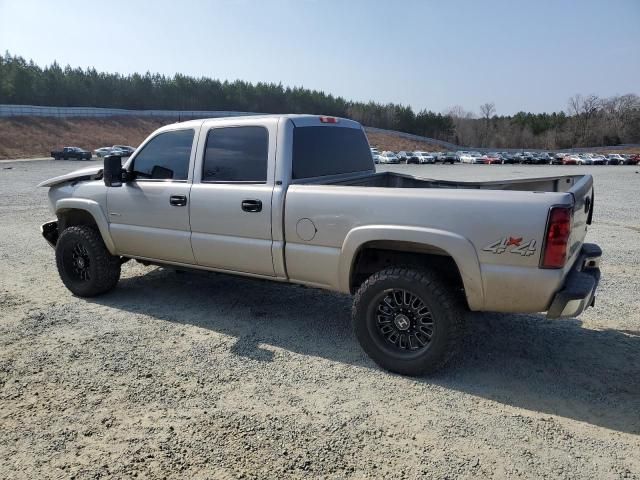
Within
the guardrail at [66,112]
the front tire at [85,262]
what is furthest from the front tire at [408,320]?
the guardrail at [66,112]

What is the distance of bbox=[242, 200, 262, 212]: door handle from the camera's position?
413 centimetres

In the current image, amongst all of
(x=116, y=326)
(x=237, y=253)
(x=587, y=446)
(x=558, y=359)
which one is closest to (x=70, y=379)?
(x=116, y=326)

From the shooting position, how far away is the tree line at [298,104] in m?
80.8

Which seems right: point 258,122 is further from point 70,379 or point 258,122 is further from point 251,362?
point 70,379

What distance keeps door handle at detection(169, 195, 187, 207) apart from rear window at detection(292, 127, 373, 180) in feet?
3.76

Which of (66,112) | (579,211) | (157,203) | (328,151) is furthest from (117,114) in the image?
(579,211)

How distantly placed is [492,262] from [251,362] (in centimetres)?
202

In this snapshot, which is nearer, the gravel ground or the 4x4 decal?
the gravel ground

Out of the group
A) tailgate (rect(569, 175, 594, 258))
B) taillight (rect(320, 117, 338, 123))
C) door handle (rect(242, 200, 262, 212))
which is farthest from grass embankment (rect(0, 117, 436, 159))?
tailgate (rect(569, 175, 594, 258))

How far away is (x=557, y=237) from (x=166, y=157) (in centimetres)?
366

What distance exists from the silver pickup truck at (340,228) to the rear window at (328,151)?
2cm

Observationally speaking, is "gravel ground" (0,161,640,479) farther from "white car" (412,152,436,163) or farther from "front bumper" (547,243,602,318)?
"white car" (412,152,436,163)

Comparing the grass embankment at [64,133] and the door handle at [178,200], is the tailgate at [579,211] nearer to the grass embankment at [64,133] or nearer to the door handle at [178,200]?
the door handle at [178,200]

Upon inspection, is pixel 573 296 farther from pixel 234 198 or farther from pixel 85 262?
pixel 85 262
